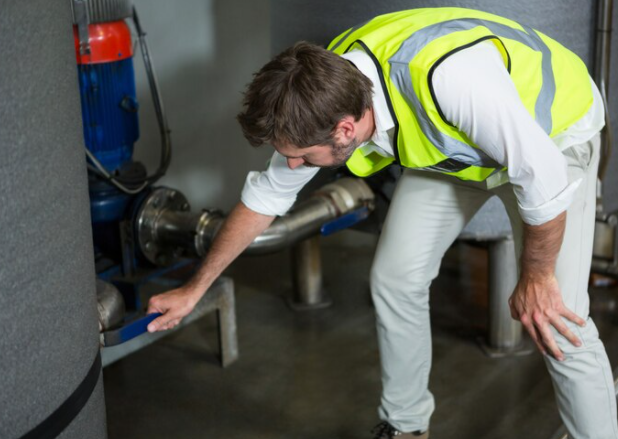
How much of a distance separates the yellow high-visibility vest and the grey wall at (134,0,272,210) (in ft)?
4.39

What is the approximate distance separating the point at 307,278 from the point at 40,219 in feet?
5.23

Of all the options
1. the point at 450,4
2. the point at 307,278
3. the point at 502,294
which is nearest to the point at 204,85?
the point at 307,278

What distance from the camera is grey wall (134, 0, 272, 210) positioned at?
275cm

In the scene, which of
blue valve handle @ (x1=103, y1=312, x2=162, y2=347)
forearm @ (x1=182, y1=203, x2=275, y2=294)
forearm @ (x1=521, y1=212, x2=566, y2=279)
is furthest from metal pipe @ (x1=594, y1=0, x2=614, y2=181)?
blue valve handle @ (x1=103, y1=312, x2=162, y2=347)

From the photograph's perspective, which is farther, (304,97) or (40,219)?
(304,97)

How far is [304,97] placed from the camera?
1320mm

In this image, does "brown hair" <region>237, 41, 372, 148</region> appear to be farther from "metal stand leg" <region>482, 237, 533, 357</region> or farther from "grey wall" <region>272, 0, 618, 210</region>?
"metal stand leg" <region>482, 237, 533, 357</region>

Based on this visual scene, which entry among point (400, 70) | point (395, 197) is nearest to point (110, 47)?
point (395, 197)

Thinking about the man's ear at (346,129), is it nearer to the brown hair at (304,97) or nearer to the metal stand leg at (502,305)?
the brown hair at (304,97)

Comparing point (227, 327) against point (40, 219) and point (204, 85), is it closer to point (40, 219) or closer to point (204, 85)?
point (204, 85)

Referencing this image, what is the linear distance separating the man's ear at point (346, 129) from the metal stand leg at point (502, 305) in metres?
1.01

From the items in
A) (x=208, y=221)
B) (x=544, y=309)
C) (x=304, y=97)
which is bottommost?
(x=208, y=221)

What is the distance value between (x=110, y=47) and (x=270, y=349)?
93cm

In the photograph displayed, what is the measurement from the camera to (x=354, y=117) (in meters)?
1.37
